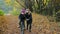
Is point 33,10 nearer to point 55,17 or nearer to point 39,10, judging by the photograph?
point 39,10

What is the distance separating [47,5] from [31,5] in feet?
17.8

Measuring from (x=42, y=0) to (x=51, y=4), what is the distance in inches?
144

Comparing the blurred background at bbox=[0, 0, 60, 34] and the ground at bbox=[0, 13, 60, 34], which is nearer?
the ground at bbox=[0, 13, 60, 34]

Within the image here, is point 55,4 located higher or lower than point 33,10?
higher

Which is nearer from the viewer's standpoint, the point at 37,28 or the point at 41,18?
the point at 37,28

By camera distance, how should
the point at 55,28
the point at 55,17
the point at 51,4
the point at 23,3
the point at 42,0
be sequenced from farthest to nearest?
1. the point at 23,3
2. the point at 42,0
3. the point at 51,4
4. the point at 55,17
5. the point at 55,28

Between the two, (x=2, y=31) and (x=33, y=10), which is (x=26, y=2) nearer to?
(x=33, y=10)

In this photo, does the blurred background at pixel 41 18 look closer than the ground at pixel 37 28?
No

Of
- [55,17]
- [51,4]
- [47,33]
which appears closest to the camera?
[47,33]

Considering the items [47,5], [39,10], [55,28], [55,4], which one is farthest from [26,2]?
[55,28]

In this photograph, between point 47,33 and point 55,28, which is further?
point 55,28

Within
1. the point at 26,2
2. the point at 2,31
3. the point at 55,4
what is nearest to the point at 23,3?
the point at 26,2

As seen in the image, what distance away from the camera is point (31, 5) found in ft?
106

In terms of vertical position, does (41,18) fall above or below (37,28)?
below
